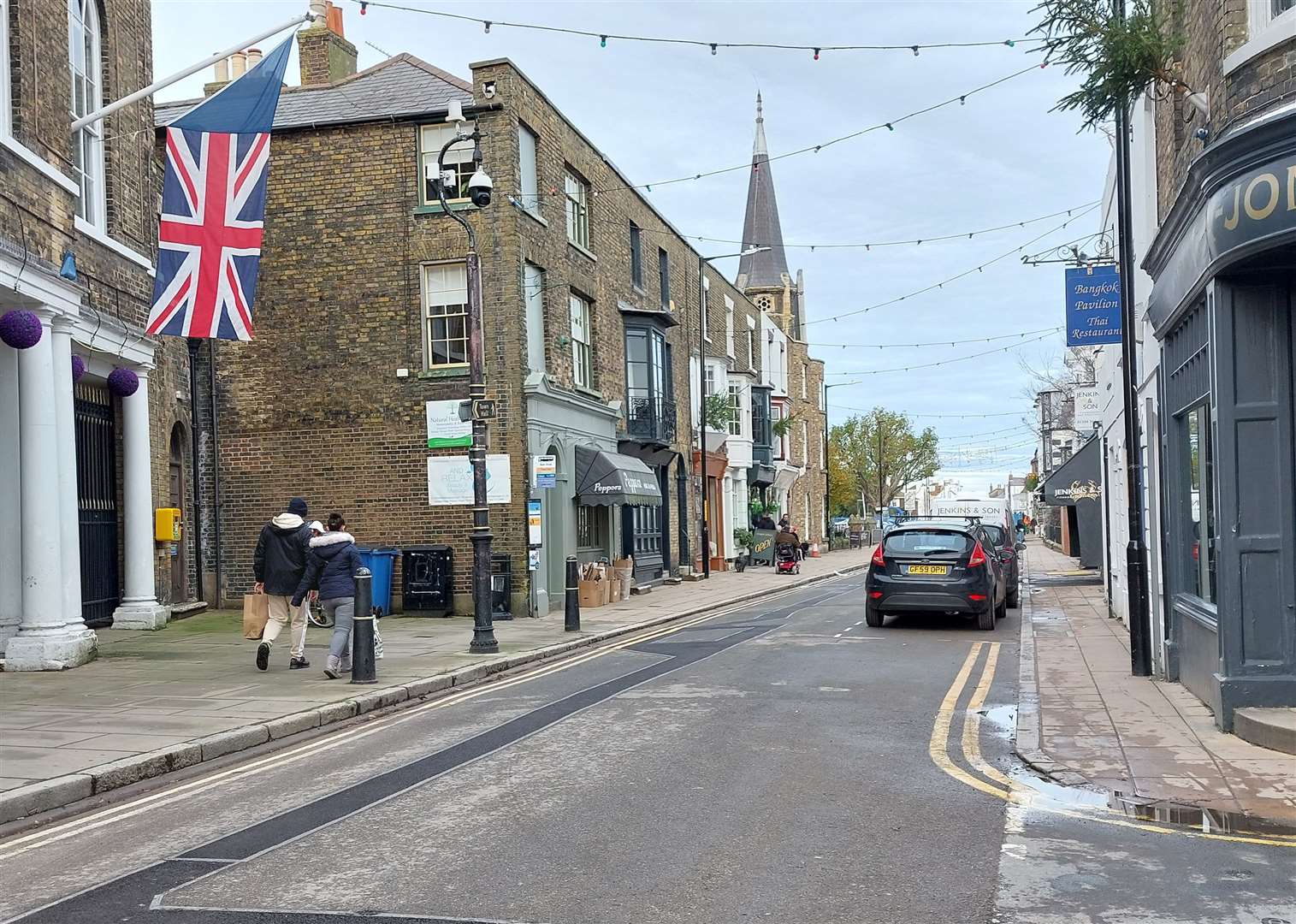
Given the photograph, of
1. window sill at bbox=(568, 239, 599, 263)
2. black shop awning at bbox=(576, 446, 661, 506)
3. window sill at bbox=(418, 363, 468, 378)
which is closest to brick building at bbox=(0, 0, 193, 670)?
window sill at bbox=(418, 363, 468, 378)

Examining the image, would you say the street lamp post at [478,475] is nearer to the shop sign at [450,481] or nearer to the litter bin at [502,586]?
the litter bin at [502,586]

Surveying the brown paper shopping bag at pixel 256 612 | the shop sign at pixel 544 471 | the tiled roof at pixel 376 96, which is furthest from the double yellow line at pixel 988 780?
the tiled roof at pixel 376 96

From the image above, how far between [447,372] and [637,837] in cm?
1626

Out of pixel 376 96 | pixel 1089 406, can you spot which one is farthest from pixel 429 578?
pixel 1089 406

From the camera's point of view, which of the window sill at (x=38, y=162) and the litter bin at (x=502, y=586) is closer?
the window sill at (x=38, y=162)

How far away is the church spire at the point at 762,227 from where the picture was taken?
68125mm

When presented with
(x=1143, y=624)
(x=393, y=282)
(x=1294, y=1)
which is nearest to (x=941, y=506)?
(x=393, y=282)

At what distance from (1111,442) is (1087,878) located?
1518 centimetres

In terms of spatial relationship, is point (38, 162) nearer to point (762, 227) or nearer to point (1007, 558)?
point (1007, 558)

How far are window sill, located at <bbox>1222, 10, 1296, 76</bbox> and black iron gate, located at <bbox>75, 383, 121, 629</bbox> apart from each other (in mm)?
14981

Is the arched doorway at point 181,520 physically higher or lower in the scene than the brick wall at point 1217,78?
lower

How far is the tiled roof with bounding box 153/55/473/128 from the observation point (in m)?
22.1

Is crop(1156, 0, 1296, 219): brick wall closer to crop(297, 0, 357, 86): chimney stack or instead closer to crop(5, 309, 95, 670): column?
crop(5, 309, 95, 670): column

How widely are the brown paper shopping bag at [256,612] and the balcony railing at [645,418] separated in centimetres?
1634
